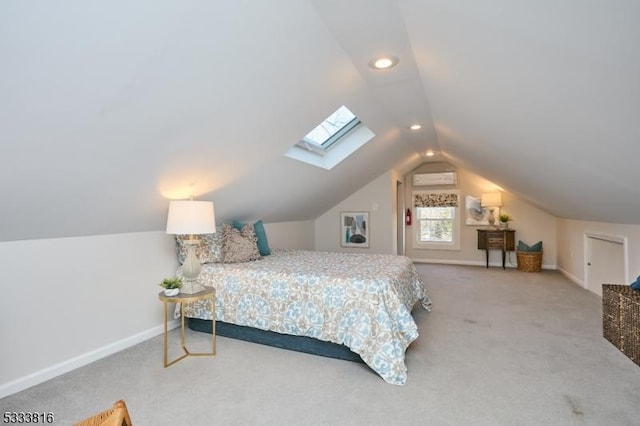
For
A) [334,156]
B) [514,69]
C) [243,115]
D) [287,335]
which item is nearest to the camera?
[514,69]

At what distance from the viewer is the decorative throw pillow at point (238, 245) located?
130 inches

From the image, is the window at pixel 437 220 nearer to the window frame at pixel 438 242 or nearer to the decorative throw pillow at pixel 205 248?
the window frame at pixel 438 242

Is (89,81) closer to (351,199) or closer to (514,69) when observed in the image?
(514,69)

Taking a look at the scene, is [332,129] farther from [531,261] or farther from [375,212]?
[531,261]

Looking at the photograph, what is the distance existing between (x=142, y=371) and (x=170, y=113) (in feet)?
5.97

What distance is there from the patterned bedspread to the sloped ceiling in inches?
35.3

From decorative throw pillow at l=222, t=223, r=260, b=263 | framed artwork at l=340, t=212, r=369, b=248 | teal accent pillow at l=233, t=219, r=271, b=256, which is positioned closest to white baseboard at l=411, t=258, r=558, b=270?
framed artwork at l=340, t=212, r=369, b=248

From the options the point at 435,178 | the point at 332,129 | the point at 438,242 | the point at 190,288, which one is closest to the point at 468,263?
the point at 438,242

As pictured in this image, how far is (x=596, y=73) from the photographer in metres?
1.34

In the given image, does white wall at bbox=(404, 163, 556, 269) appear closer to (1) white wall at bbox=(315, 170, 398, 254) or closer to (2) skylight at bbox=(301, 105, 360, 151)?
(1) white wall at bbox=(315, 170, 398, 254)

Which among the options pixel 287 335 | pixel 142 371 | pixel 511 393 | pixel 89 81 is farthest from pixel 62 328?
pixel 511 393

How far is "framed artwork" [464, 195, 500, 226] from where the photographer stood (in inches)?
256

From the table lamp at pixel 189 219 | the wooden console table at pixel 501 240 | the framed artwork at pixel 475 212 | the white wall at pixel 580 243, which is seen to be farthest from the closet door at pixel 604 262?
the table lamp at pixel 189 219

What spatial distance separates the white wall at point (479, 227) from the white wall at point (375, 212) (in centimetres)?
145
